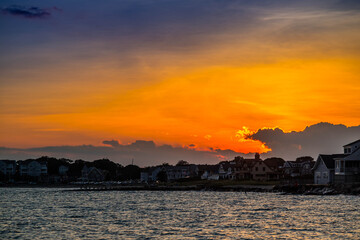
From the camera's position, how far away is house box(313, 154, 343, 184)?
105m

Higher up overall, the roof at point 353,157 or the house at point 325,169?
the roof at point 353,157

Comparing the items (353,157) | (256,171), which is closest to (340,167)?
(353,157)

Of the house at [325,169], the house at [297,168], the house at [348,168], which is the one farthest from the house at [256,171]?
the house at [348,168]

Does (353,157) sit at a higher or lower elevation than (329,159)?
higher

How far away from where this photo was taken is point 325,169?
10606 centimetres

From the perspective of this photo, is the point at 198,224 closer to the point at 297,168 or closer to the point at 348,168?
the point at 348,168

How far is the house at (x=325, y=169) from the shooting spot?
105m

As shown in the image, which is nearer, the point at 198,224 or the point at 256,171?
the point at 198,224

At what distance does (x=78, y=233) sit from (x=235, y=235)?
1431cm

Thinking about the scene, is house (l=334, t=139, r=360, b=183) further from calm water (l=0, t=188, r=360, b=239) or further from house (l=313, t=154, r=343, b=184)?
calm water (l=0, t=188, r=360, b=239)

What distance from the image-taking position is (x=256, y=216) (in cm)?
5738

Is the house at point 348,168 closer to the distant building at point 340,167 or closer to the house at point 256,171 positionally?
the distant building at point 340,167

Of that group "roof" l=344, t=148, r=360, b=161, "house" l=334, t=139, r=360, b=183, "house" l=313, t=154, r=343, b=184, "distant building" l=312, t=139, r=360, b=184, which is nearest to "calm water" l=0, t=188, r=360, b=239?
"house" l=334, t=139, r=360, b=183

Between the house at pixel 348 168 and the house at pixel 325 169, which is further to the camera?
the house at pixel 325 169
